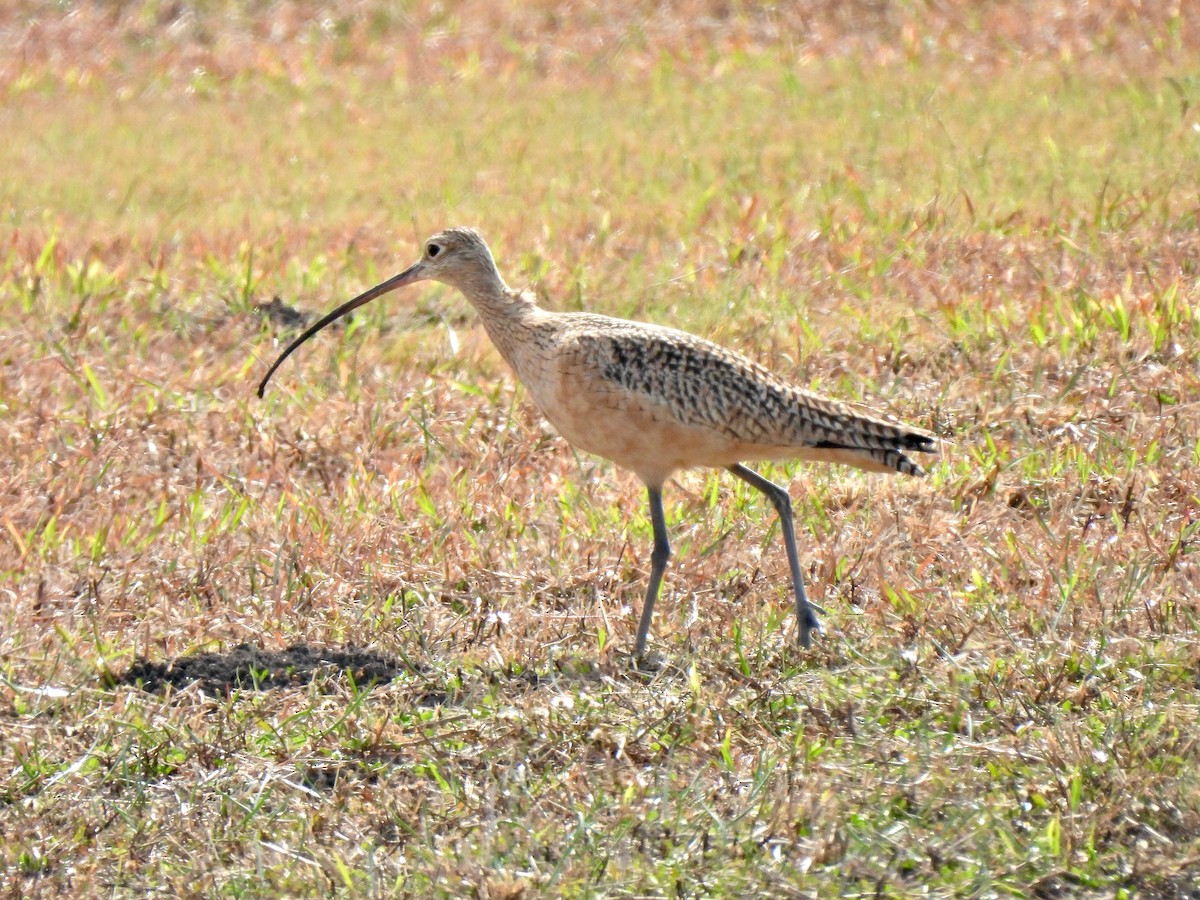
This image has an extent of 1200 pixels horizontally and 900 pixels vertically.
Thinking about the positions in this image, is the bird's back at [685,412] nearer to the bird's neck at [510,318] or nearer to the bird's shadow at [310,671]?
the bird's neck at [510,318]

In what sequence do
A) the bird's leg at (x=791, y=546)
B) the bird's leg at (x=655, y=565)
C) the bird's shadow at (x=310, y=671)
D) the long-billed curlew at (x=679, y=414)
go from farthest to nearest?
1. the long-billed curlew at (x=679, y=414)
2. the bird's leg at (x=655, y=565)
3. the bird's leg at (x=791, y=546)
4. the bird's shadow at (x=310, y=671)

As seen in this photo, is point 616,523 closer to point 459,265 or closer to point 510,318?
point 510,318

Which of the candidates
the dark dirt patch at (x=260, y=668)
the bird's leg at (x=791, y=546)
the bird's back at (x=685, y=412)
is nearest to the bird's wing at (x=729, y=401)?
the bird's back at (x=685, y=412)

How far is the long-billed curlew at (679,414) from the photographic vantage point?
18.9 ft

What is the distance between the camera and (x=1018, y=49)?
14.6m

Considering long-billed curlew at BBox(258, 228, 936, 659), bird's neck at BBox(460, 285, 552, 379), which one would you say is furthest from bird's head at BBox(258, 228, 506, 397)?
long-billed curlew at BBox(258, 228, 936, 659)

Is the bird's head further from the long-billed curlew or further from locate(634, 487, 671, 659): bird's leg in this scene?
locate(634, 487, 671, 659): bird's leg

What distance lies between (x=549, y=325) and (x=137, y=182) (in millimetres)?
7957

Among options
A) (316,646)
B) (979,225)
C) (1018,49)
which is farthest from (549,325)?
(1018,49)

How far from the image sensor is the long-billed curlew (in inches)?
227

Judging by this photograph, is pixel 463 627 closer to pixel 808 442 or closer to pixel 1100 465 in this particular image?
pixel 808 442

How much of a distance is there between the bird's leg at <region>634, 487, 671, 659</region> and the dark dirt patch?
77 centimetres

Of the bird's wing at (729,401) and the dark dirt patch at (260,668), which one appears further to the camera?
the bird's wing at (729,401)

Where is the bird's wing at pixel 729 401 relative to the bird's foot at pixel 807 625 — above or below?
above
